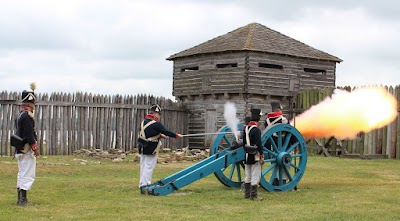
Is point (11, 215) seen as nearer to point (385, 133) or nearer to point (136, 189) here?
point (136, 189)

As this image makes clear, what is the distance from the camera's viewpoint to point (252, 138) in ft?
34.3

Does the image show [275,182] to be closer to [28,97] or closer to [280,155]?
[280,155]

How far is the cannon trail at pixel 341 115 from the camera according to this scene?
532 inches

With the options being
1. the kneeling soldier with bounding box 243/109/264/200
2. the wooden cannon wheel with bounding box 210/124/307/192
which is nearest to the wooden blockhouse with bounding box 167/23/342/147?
the wooden cannon wheel with bounding box 210/124/307/192

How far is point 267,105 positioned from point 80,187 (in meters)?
16.4

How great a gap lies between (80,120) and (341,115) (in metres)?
11.4

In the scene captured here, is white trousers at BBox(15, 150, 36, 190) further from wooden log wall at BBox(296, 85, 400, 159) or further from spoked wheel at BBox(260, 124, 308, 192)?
wooden log wall at BBox(296, 85, 400, 159)

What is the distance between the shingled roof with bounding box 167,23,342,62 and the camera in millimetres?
27203

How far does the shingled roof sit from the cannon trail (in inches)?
450

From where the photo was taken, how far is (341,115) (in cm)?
1415

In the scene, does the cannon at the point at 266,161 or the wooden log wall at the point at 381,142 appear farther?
the wooden log wall at the point at 381,142

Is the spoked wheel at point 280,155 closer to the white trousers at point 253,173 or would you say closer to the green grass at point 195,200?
the green grass at point 195,200

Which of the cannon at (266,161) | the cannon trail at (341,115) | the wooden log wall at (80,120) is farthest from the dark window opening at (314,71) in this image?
Result: the cannon at (266,161)

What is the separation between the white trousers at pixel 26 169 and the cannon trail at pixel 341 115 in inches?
242
